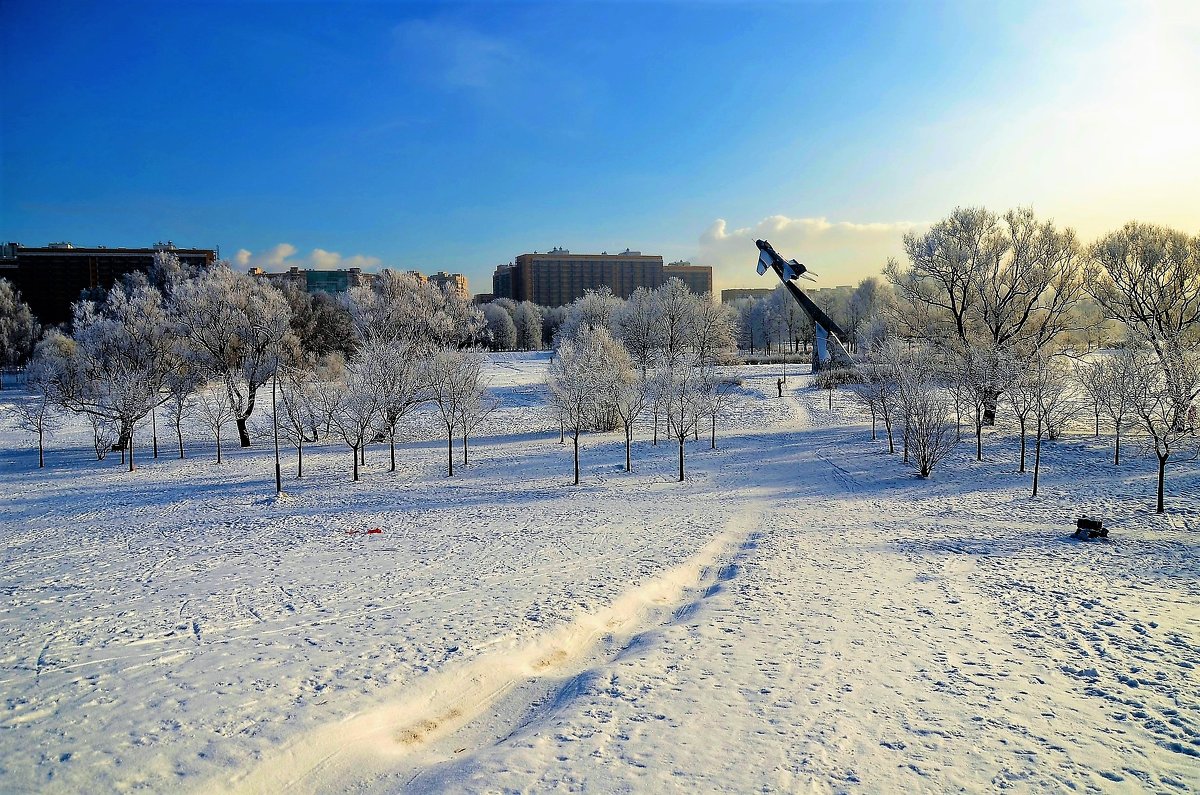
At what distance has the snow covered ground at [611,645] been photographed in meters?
6.64

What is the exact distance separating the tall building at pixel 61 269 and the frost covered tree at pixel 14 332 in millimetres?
21581

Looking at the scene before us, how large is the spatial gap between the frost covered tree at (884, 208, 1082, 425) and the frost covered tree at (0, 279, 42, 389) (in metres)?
81.5

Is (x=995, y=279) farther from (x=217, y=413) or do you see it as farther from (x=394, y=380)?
(x=217, y=413)

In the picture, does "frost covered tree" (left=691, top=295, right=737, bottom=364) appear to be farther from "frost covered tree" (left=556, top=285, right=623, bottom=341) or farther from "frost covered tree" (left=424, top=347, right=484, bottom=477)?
"frost covered tree" (left=424, top=347, right=484, bottom=477)

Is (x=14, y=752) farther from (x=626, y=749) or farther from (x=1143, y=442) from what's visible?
(x=1143, y=442)

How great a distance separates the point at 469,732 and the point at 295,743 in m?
1.95

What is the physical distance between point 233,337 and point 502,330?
61.7 meters

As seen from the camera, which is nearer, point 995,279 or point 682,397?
point 682,397

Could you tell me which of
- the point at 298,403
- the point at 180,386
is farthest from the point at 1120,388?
the point at 180,386

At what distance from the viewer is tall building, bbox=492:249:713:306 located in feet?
511

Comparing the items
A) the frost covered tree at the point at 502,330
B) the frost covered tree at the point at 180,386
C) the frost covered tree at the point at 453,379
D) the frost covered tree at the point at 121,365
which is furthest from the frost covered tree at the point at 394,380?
the frost covered tree at the point at 502,330

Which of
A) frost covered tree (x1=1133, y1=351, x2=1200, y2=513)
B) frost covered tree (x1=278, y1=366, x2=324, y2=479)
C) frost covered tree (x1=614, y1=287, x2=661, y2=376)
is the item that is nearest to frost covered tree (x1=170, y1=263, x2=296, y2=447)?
frost covered tree (x1=278, y1=366, x2=324, y2=479)

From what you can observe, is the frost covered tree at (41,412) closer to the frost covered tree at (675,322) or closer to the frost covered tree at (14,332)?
the frost covered tree at (14,332)

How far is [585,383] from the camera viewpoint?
1182 inches
